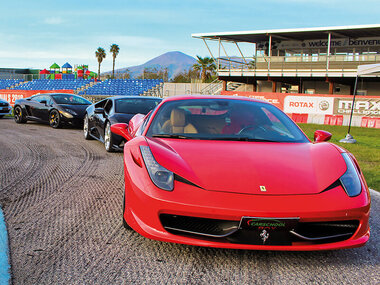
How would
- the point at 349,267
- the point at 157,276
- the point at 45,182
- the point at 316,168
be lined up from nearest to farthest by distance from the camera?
the point at 157,276 → the point at 349,267 → the point at 316,168 → the point at 45,182

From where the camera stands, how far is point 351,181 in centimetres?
296

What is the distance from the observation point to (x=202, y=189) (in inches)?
108

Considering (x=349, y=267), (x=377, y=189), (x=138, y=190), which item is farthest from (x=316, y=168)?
(x=377, y=189)

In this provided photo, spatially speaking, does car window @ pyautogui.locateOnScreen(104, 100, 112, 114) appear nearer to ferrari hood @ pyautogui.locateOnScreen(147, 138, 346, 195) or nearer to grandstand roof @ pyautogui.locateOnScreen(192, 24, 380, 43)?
ferrari hood @ pyautogui.locateOnScreen(147, 138, 346, 195)

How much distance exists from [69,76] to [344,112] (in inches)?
1638

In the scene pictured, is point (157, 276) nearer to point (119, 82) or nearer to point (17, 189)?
point (17, 189)

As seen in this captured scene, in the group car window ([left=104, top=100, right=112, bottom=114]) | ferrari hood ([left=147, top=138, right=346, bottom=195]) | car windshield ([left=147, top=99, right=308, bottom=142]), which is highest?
car windshield ([left=147, top=99, right=308, bottom=142])

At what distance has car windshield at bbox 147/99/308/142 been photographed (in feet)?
12.2

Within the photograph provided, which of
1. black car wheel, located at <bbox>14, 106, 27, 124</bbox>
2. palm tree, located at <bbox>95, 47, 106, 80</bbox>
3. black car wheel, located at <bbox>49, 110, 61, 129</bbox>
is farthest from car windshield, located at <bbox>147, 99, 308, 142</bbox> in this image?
palm tree, located at <bbox>95, 47, 106, 80</bbox>

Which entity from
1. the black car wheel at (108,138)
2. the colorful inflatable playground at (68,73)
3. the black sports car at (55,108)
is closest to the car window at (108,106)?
the black car wheel at (108,138)

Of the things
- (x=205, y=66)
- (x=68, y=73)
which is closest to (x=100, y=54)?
(x=68, y=73)

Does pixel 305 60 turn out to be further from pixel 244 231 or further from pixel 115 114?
pixel 244 231

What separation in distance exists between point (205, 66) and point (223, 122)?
176ft

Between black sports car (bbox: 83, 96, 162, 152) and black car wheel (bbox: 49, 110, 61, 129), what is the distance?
4.09 metres
